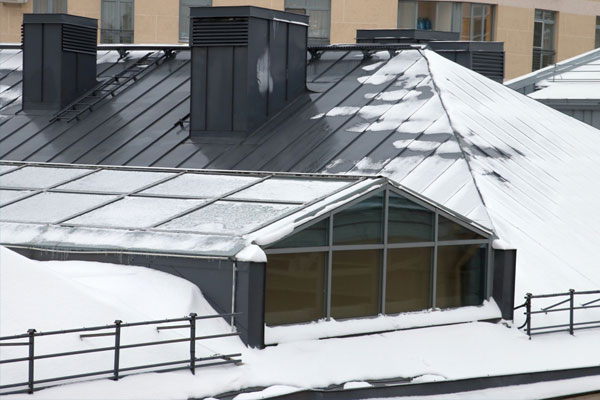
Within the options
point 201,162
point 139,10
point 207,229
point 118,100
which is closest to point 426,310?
point 207,229

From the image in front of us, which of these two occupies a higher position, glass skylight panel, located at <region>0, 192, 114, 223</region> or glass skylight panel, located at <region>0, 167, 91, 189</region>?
glass skylight panel, located at <region>0, 167, 91, 189</region>

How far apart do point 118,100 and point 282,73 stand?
5447mm

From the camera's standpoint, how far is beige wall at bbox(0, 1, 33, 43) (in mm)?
53116

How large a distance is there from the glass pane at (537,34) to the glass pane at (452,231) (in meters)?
40.6

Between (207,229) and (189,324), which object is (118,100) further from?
(189,324)

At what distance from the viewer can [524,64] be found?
57.5 metres

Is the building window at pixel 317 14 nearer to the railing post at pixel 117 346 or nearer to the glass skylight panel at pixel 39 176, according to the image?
the glass skylight panel at pixel 39 176

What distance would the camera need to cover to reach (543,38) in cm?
5884

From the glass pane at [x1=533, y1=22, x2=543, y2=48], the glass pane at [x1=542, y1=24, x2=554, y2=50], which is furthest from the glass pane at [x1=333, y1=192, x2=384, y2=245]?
the glass pane at [x1=542, y1=24, x2=554, y2=50]

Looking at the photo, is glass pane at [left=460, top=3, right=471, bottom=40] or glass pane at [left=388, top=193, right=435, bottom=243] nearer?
glass pane at [left=388, top=193, right=435, bottom=243]

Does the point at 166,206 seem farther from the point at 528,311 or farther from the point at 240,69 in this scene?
the point at 240,69

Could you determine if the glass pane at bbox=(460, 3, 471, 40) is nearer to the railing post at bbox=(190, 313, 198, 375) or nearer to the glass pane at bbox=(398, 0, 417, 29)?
the glass pane at bbox=(398, 0, 417, 29)

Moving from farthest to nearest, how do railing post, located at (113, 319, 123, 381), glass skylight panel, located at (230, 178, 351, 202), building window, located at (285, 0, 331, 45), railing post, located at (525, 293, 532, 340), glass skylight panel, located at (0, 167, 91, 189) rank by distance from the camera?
building window, located at (285, 0, 331, 45)
glass skylight panel, located at (0, 167, 91, 189)
railing post, located at (525, 293, 532, 340)
glass skylight panel, located at (230, 178, 351, 202)
railing post, located at (113, 319, 123, 381)

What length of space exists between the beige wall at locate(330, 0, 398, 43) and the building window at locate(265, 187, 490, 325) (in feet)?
110
